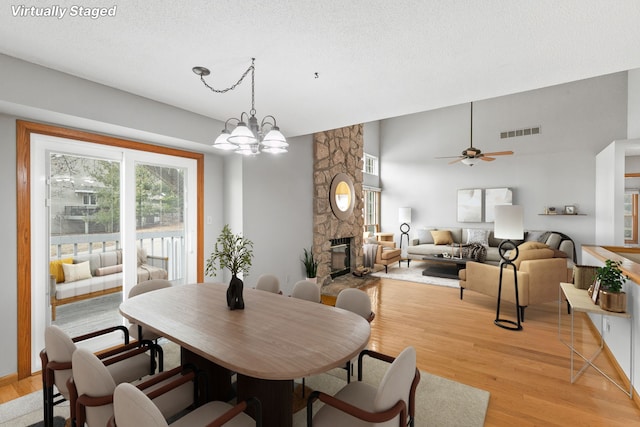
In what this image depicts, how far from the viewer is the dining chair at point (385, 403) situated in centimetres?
121

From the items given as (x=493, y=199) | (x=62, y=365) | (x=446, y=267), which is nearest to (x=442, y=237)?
(x=446, y=267)

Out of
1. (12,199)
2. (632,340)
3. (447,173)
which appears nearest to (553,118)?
(447,173)

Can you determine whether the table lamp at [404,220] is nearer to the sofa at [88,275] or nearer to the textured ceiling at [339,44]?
the textured ceiling at [339,44]

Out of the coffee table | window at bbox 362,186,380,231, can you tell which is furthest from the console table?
window at bbox 362,186,380,231

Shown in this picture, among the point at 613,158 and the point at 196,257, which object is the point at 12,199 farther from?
the point at 613,158

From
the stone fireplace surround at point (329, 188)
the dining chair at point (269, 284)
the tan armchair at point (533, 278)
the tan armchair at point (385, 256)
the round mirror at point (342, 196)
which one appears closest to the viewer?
the dining chair at point (269, 284)

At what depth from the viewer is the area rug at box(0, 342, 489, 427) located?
195 cm

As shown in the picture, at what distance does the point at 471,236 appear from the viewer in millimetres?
7105

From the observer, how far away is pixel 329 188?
5438mm

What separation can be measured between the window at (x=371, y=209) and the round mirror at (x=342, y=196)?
2.48 m

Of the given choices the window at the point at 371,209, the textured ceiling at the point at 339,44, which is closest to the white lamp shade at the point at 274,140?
the textured ceiling at the point at 339,44

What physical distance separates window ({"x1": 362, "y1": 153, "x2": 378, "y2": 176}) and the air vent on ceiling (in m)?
3.32

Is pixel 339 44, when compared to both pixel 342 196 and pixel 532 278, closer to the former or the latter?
pixel 532 278

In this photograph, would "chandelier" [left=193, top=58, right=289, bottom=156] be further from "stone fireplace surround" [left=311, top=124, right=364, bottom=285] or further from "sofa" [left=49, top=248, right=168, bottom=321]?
"stone fireplace surround" [left=311, top=124, right=364, bottom=285]
